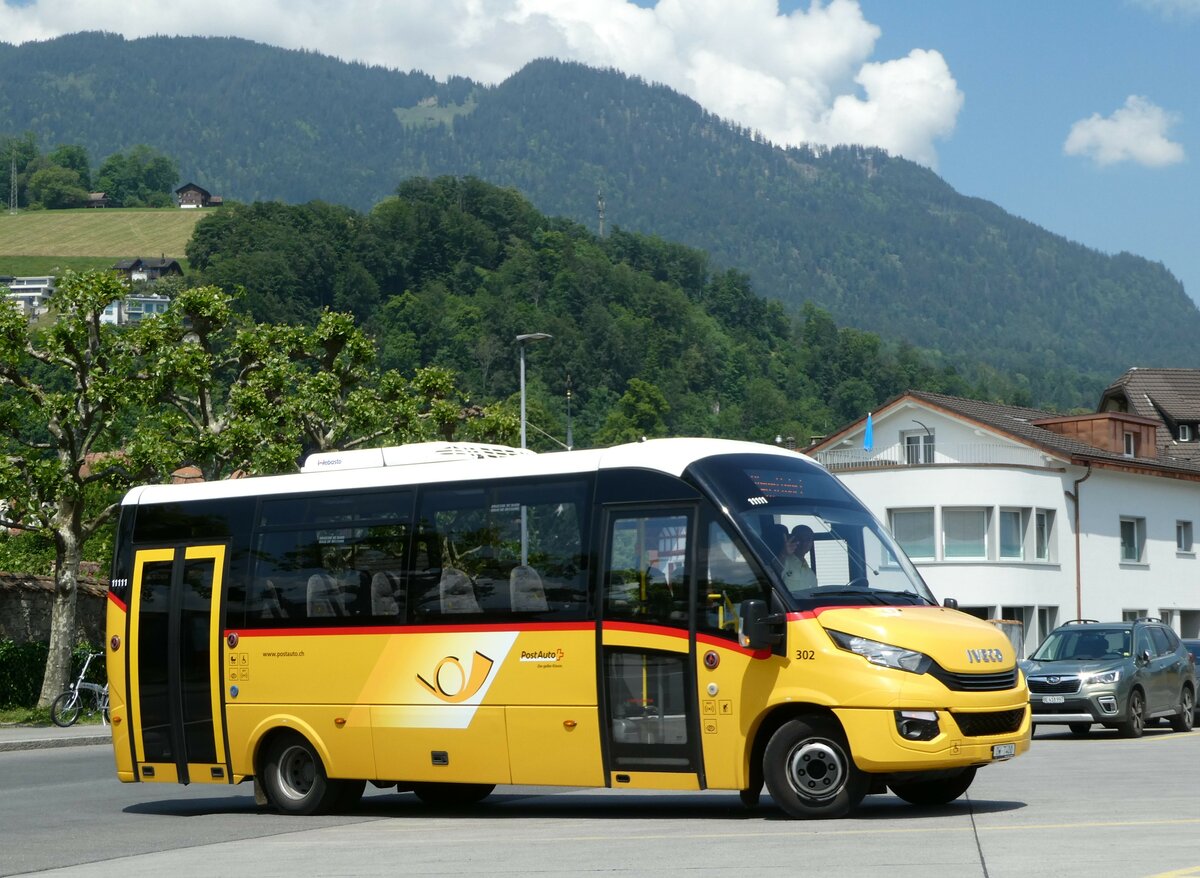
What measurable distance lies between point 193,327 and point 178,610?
67.0 ft

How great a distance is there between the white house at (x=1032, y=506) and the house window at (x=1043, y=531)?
0.21 ft

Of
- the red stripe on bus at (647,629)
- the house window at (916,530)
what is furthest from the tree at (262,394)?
the red stripe on bus at (647,629)

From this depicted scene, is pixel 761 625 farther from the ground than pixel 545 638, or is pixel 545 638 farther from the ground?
pixel 761 625

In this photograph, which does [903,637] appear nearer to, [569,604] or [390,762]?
[569,604]

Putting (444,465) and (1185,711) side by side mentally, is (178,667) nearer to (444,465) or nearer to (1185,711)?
(444,465)

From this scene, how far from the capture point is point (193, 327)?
1415 inches

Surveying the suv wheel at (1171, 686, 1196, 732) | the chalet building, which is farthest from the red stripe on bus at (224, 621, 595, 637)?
the chalet building

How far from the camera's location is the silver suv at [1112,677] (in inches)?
989

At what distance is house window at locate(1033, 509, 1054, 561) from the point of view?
2142 inches

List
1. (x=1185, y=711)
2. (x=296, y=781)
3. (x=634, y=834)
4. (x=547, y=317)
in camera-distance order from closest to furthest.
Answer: (x=634, y=834) < (x=296, y=781) < (x=1185, y=711) < (x=547, y=317)

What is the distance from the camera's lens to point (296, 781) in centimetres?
1565

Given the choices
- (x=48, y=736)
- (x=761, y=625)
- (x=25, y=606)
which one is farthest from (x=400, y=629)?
(x=25, y=606)

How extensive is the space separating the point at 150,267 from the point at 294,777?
614 feet

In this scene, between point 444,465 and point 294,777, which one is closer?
point 444,465
